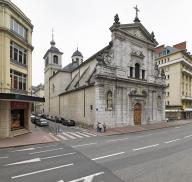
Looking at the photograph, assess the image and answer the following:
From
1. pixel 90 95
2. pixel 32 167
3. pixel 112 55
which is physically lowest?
pixel 32 167

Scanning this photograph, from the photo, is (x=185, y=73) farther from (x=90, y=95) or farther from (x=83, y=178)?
(x=83, y=178)

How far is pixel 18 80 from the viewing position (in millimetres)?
22609

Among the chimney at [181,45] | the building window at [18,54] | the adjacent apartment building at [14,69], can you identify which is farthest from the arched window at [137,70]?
the chimney at [181,45]

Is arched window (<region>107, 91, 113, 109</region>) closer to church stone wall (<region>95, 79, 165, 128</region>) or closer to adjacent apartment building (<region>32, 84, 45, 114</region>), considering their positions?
church stone wall (<region>95, 79, 165, 128</region>)

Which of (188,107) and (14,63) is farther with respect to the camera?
(188,107)

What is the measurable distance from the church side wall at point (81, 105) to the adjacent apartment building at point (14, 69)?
909 centimetres

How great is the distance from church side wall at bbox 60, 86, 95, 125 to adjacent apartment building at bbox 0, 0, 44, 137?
909 centimetres

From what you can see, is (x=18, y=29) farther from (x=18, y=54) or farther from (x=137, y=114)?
(x=137, y=114)

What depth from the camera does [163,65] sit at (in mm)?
55531

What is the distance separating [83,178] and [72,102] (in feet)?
98.0

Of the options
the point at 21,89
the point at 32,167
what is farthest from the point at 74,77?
the point at 32,167

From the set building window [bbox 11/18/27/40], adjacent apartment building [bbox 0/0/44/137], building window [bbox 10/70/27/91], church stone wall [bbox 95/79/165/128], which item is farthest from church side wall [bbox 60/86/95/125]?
building window [bbox 11/18/27/40]

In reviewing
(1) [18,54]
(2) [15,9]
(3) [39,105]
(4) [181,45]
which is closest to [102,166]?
(1) [18,54]

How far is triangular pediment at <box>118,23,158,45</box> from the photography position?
105ft
